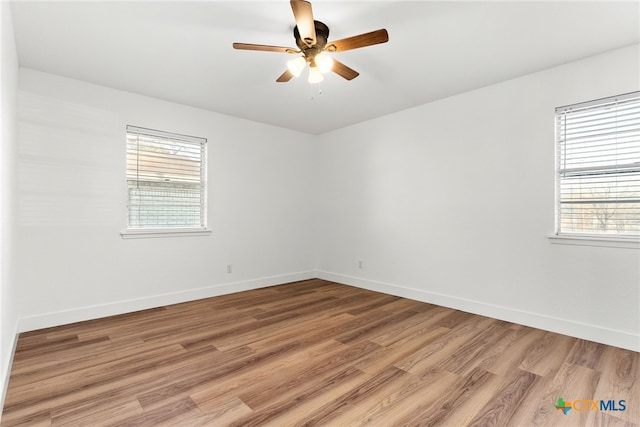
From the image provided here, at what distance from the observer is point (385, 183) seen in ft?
14.6

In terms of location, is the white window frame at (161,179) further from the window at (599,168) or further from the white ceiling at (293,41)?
the window at (599,168)

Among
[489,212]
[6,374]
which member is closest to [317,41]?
[489,212]

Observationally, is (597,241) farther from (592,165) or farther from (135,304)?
(135,304)

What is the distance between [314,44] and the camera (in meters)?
2.23

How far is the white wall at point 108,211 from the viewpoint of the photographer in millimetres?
3021

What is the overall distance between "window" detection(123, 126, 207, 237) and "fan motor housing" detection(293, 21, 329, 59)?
2358 mm

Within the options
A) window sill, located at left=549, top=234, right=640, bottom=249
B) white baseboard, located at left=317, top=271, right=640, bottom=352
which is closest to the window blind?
white baseboard, located at left=317, top=271, right=640, bottom=352

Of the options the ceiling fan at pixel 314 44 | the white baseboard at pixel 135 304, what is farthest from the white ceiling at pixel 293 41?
the white baseboard at pixel 135 304

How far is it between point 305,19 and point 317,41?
1.31ft

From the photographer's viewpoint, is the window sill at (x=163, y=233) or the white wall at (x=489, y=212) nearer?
the white wall at (x=489, y=212)

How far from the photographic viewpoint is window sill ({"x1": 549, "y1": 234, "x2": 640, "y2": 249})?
2.59 meters

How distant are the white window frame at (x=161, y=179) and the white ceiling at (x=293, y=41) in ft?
1.74

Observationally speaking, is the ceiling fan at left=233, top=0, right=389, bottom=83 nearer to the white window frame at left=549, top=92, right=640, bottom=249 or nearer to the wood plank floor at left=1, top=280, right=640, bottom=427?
the white window frame at left=549, top=92, right=640, bottom=249

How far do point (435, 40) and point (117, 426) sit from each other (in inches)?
132
